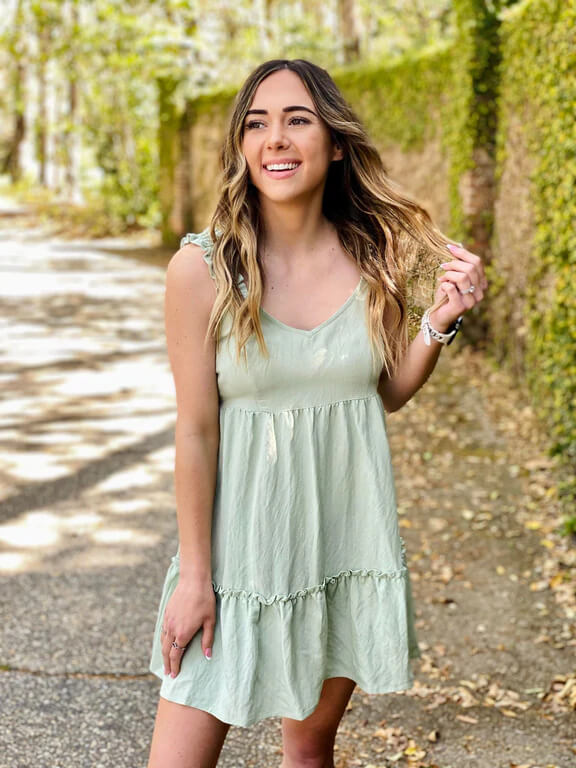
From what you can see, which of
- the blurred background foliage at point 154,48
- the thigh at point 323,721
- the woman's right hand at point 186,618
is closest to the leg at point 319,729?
the thigh at point 323,721

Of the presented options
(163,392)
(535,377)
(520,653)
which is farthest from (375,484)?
(163,392)

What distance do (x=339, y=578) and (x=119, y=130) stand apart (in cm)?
2020

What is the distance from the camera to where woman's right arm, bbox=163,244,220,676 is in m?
2.00

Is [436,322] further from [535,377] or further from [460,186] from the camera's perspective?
[460,186]

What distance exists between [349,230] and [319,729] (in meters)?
1.19

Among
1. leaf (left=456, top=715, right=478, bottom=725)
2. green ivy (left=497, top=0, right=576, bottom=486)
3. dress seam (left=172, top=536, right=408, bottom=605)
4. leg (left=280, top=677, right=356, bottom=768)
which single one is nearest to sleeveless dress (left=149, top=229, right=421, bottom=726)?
dress seam (left=172, top=536, right=408, bottom=605)

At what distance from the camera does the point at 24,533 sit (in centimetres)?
479

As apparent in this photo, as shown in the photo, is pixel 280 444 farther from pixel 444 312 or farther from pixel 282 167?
pixel 282 167

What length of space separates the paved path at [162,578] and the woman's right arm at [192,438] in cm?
126

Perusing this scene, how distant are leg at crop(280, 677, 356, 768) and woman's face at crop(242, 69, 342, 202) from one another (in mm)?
1140

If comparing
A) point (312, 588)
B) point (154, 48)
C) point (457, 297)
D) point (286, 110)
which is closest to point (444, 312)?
point (457, 297)

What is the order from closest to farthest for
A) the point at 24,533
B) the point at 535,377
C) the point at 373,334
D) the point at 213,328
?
1. the point at 213,328
2. the point at 373,334
3. the point at 24,533
4. the point at 535,377

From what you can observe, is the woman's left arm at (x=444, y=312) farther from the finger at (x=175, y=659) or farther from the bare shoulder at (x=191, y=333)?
the finger at (x=175, y=659)

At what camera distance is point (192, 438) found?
2025 millimetres
